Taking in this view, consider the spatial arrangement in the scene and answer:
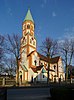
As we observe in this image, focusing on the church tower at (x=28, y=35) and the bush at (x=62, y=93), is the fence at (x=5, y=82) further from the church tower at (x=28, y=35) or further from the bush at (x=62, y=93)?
the bush at (x=62, y=93)

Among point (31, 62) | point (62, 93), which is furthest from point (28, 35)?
point (62, 93)

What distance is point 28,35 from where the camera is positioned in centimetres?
7006

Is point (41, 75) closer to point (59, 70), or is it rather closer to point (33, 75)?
point (33, 75)

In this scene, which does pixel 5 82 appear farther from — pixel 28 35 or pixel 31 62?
pixel 28 35

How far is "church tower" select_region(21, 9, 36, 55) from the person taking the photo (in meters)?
69.5

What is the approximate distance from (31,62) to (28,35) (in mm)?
10681

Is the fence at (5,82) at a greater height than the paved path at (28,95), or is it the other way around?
the paved path at (28,95)

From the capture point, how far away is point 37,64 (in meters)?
69.1

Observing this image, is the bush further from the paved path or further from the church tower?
the church tower

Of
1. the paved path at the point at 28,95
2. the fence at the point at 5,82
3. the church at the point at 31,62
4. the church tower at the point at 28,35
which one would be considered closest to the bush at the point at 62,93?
the paved path at the point at 28,95

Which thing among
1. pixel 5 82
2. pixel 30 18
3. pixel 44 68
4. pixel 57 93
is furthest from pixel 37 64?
pixel 57 93

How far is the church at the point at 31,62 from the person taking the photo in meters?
64.0

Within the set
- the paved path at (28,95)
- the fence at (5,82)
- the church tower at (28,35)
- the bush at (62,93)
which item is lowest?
the fence at (5,82)

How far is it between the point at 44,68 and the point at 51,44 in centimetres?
1907
